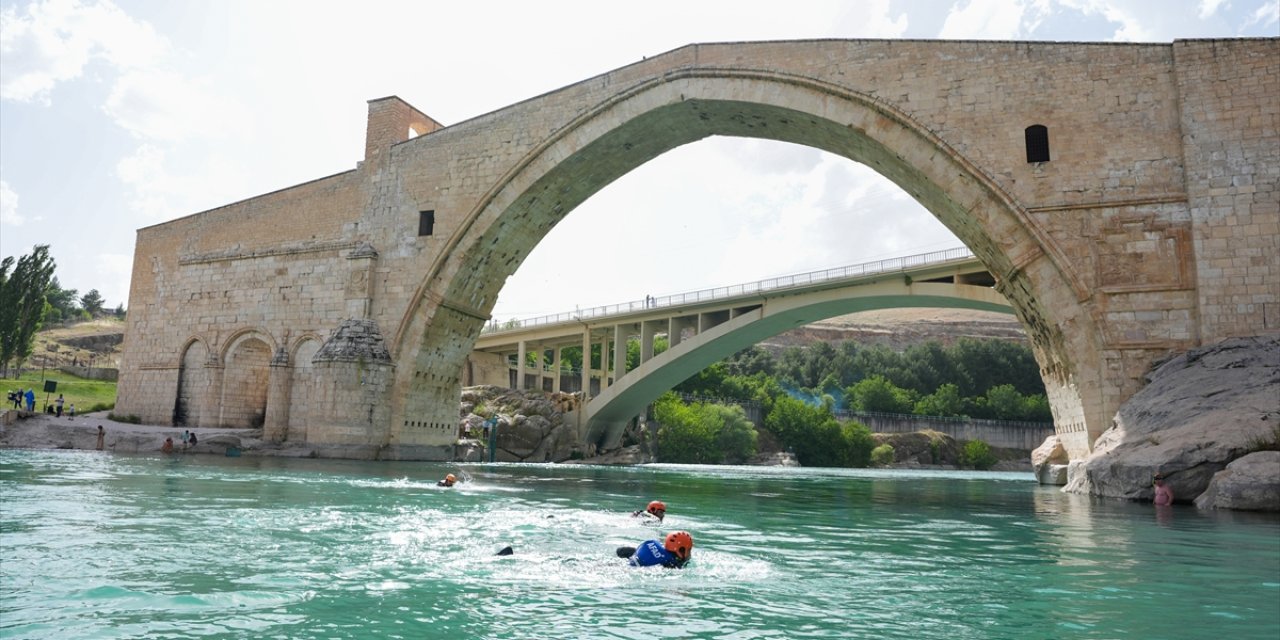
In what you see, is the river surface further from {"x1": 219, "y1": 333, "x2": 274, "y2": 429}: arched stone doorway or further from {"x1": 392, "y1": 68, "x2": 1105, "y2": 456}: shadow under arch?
{"x1": 219, "y1": 333, "x2": 274, "y2": 429}: arched stone doorway

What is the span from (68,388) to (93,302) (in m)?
→ 56.9

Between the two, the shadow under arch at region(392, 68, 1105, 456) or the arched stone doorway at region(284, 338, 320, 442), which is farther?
the arched stone doorway at region(284, 338, 320, 442)

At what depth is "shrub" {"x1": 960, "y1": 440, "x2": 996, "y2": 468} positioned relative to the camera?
52.2 metres

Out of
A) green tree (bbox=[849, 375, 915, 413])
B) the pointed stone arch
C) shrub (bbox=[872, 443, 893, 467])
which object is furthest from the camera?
green tree (bbox=[849, 375, 915, 413])

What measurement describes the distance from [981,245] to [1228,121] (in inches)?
168

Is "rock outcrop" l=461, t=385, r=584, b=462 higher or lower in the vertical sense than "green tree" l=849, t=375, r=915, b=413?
lower

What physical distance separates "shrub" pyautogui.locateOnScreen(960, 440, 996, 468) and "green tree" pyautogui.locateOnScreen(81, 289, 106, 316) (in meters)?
78.7

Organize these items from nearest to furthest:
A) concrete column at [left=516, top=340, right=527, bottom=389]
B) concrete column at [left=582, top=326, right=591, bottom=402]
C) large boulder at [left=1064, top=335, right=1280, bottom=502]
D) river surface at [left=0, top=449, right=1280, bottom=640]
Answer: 1. river surface at [left=0, top=449, right=1280, bottom=640]
2. large boulder at [left=1064, top=335, right=1280, bottom=502]
3. concrete column at [left=582, top=326, right=591, bottom=402]
4. concrete column at [left=516, top=340, right=527, bottom=389]

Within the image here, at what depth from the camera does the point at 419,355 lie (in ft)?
67.9

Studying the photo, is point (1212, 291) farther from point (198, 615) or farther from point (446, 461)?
point (446, 461)

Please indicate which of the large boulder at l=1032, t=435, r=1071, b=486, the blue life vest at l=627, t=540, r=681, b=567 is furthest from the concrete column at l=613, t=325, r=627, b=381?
the blue life vest at l=627, t=540, r=681, b=567

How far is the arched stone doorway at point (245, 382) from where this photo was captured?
22.8m

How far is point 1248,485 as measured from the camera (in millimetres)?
9555

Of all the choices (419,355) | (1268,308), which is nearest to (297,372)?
(419,355)
